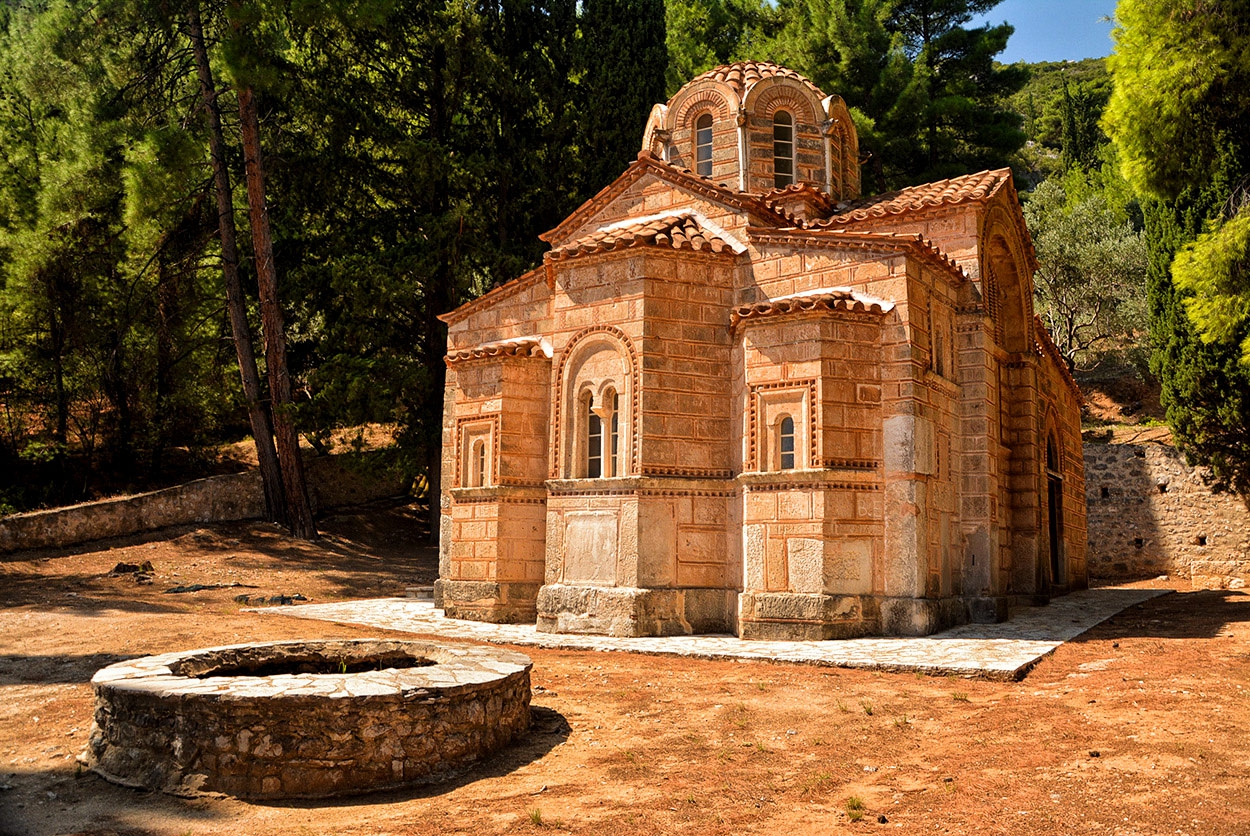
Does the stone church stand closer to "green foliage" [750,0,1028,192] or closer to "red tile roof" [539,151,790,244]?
Result: "red tile roof" [539,151,790,244]

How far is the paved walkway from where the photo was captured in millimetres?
8641

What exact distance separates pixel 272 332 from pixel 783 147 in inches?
430

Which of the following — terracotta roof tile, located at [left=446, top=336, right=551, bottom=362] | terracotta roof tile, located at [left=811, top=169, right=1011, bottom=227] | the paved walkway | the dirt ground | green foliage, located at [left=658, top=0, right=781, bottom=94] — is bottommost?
the dirt ground

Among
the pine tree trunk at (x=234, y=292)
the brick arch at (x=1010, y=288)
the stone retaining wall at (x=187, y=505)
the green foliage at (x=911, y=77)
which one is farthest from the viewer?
the green foliage at (x=911, y=77)

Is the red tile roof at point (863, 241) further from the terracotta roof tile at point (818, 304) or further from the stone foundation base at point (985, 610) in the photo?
the stone foundation base at point (985, 610)

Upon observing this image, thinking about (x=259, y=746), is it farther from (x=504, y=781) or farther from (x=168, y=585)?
(x=168, y=585)

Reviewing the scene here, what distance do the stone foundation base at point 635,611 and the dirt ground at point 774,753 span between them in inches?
42.3

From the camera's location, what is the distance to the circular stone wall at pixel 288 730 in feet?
17.6

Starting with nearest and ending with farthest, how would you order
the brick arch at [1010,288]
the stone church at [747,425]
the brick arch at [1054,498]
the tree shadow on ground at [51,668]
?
the tree shadow on ground at [51,668] → the stone church at [747,425] → the brick arch at [1010,288] → the brick arch at [1054,498]

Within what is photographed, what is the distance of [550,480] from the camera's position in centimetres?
1189

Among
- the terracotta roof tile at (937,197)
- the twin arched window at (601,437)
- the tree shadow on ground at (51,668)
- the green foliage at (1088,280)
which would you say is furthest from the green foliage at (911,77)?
the tree shadow on ground at (51,668)

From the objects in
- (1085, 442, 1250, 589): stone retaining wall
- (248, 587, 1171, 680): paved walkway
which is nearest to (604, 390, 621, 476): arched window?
(248, 587, 1171, 680): paved walkway

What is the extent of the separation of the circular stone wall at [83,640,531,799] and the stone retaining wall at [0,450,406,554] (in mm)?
12872

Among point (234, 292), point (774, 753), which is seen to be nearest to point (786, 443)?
point (774, 753)
